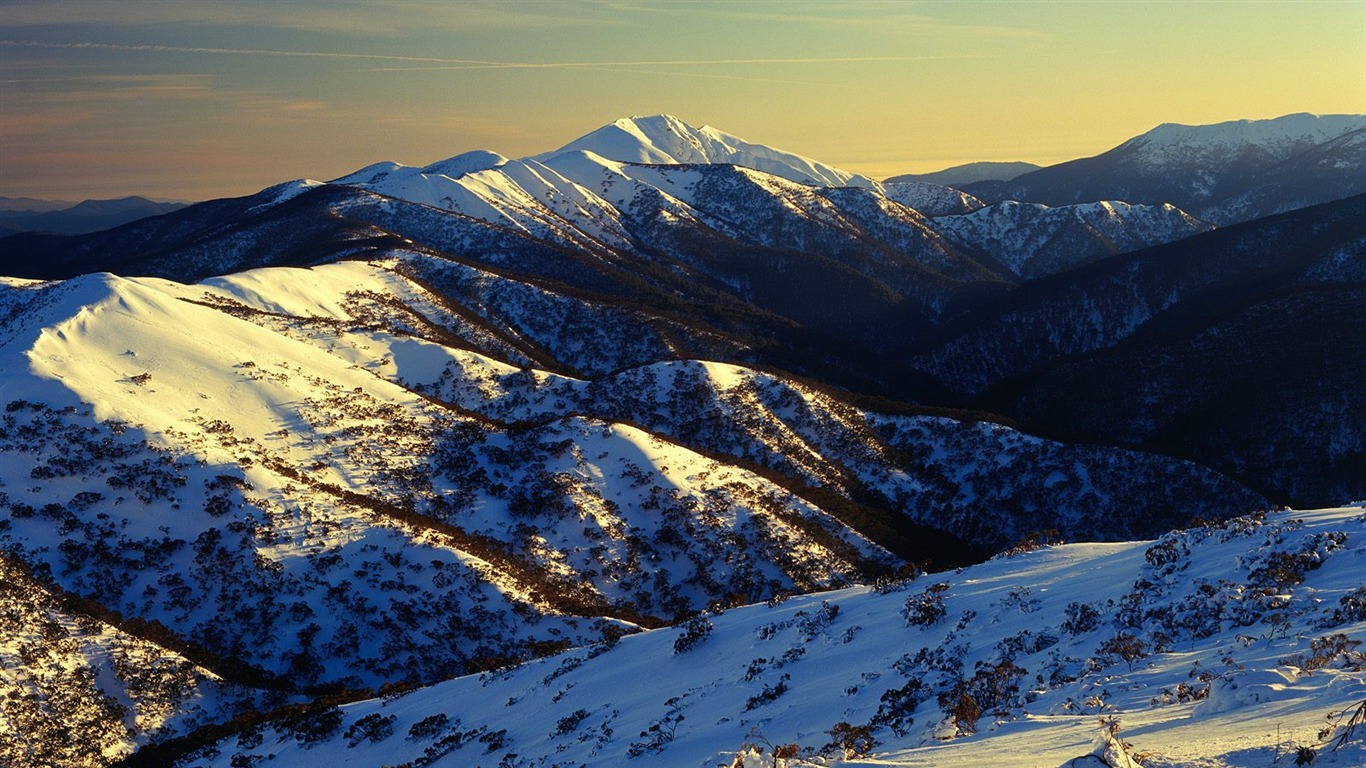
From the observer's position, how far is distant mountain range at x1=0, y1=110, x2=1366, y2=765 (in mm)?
16297

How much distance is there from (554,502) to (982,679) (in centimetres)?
3466

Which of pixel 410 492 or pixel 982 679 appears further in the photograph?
pixel 410 492

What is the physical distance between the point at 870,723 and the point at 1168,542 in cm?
917

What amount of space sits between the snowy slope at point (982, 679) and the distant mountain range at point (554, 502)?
14 centimetres

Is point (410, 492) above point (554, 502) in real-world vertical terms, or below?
above

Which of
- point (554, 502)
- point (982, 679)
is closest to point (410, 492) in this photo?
point (554, 502)

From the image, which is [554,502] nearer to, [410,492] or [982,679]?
[410,492]

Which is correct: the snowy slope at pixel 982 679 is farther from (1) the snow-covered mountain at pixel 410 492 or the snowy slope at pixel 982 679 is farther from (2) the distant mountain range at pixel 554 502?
(1) the snow-covered mountain at pixel 410 492

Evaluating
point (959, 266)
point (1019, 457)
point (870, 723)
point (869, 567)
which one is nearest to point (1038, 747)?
point (870, 723)

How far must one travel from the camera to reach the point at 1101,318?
130 meters

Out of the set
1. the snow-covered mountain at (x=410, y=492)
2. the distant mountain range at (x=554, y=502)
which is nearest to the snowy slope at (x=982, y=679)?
the distant mountain range at (x=554, y=502)

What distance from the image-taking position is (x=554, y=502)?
45.0 m

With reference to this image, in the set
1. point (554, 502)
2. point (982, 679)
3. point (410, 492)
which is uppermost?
point (982, 679)

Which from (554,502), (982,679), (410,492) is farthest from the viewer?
(554,502)
